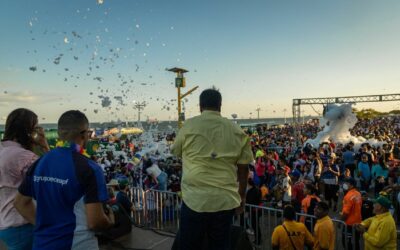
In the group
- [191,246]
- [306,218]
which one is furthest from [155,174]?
[191,246]

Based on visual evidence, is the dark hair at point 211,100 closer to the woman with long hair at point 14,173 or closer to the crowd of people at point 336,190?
the woman with long hair at point 14,173

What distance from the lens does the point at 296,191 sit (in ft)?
24.8

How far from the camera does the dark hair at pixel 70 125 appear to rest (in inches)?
89.6

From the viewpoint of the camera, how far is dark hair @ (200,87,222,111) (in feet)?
8.70

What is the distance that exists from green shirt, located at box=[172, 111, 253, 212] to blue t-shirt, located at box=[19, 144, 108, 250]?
671 millimetres

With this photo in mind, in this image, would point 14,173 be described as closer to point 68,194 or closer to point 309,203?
point 68,194

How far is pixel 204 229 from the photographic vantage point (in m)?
2.56

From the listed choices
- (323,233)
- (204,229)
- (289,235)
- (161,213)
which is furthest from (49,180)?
(161,213)

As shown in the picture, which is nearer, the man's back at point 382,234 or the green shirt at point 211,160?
the green shirt at point 211,160

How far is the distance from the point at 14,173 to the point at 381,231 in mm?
4674

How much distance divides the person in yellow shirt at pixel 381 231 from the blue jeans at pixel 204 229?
307 centimetres

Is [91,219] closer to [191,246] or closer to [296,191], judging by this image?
[191,246]

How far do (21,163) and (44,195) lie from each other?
78 centimetres

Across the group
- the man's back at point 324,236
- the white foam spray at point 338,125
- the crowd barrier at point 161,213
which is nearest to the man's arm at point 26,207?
the man's back at point 324,236
